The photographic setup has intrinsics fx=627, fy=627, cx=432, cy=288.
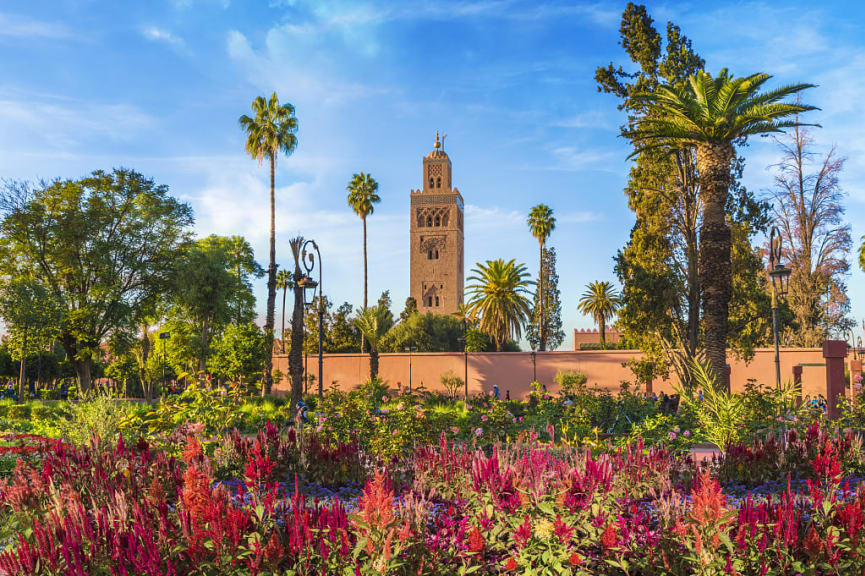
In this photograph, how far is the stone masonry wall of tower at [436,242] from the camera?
248 ft

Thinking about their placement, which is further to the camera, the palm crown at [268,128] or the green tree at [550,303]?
the green tree at [550,303]

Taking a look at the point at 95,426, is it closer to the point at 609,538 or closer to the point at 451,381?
Result: the point at 609,538

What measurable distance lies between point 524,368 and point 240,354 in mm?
15059

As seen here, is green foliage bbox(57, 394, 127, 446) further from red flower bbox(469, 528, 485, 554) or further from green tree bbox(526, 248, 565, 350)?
green tree bbox(526, 248, 565, 350)

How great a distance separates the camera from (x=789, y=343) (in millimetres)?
35375

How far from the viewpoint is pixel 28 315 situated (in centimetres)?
2600

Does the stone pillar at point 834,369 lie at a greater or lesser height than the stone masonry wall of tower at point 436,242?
lesser

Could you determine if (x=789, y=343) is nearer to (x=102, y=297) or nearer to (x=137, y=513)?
(x=102, y=297)

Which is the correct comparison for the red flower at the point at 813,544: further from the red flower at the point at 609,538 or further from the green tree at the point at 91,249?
the green tree at the point at 91,249

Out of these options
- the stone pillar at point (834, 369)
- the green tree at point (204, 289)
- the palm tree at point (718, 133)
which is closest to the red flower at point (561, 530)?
the stone pillar at point (834, 369)

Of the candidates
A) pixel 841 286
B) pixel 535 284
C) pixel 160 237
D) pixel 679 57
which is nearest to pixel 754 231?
pixel 679 57

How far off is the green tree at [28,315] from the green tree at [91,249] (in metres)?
0.53

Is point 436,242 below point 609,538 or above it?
above

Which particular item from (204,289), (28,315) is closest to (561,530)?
(28,315)
